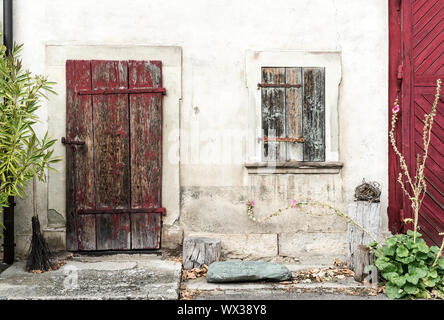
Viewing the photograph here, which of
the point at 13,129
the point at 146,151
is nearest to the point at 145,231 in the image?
→ the point at 146,151

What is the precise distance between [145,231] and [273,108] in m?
1.98

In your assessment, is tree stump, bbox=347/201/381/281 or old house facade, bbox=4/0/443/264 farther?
old house facade, bbox=4/0/443/264

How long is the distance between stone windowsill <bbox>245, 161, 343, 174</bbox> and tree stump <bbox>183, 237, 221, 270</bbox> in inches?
38.0

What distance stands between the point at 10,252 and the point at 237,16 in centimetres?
360

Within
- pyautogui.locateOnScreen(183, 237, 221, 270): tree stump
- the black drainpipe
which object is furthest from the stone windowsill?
the black drainpipe

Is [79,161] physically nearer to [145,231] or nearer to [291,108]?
[145,231]

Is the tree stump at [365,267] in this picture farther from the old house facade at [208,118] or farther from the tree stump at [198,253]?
the tree stump at [198,253]

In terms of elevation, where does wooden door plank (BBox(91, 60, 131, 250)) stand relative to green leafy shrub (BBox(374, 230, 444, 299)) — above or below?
above

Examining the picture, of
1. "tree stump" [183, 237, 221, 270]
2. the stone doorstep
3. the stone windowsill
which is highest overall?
the stone windowsill

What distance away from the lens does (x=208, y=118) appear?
539cm

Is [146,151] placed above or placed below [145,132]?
below

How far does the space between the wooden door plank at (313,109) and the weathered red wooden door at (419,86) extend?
2.74 ft

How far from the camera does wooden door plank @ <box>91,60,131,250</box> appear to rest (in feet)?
17.3

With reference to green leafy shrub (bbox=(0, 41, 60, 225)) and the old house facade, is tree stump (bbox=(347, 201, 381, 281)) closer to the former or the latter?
the old house facade
